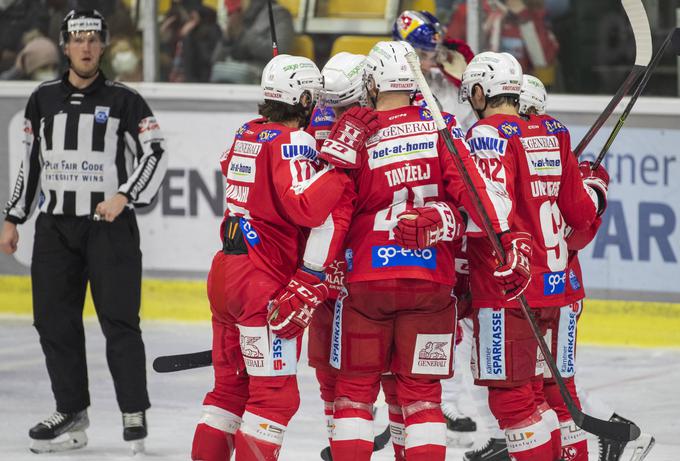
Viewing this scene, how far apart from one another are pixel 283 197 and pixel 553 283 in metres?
0.97

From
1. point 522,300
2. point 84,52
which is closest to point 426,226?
point 522,300

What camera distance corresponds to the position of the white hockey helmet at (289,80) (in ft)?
14.2

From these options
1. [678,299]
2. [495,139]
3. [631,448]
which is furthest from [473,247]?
[678,299]

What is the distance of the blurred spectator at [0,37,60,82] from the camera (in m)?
8.31

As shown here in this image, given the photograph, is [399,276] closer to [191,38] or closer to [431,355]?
[431,355]

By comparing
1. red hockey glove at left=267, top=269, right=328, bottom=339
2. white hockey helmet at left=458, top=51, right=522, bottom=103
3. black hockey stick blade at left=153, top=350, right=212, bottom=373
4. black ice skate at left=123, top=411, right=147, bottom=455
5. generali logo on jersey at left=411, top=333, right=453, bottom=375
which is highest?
white hockey helmet at left=458, top=51, right=522, bottom=103

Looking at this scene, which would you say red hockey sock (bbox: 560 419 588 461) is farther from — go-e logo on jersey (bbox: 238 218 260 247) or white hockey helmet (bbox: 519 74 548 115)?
go-e logo on jersey (bbox: 238 218 260 247)

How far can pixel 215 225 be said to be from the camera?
7.72 m

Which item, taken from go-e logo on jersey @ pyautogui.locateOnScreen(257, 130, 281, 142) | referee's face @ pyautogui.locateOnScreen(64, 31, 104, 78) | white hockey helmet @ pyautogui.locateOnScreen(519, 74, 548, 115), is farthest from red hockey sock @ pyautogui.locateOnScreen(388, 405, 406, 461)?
referee's face @ pyautogui.locateOnScreen(64, 31, 104, 78)

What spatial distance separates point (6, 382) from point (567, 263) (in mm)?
2971

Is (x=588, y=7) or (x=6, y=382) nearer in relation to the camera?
(x=6, y=382)

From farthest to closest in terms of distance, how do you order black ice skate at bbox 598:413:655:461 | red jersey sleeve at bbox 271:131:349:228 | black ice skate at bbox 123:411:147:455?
black ice skate at bbox 123:411:147:455, black ice skate at bbox 598:413:655:461, red jersey sleeve at bbox 271:131:349:228

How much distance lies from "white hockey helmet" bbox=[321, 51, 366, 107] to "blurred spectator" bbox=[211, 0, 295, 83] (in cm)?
330

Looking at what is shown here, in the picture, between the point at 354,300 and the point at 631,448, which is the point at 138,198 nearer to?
the point at 354,300
